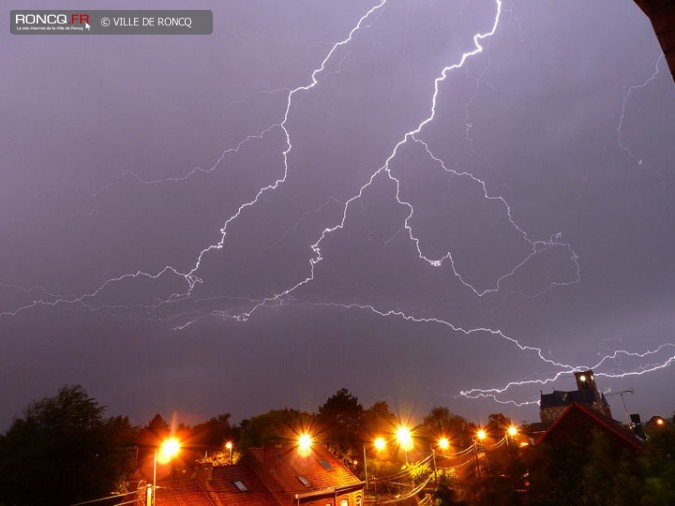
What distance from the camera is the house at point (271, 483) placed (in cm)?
2009

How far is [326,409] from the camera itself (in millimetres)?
62719

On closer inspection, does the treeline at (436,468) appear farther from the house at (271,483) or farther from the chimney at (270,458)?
the chimney at (270,458)

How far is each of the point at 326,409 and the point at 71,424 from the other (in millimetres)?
43679

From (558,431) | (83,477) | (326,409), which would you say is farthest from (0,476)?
(326,409)

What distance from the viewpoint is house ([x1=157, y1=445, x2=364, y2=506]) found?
20094 millimetres

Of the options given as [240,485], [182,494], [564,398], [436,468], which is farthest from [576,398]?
[182,494]

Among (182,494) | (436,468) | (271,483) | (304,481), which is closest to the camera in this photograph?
(182,494)

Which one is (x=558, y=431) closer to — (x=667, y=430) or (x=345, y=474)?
(x=667, y=430)

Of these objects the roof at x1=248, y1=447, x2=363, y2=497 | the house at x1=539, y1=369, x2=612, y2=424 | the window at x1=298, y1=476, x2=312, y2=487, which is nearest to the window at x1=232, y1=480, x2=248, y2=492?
the roof at x1=248, y1=447, x2=363, y2=497

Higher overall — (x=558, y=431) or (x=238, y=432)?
(x=238, y=432)

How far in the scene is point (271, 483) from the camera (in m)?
23.5

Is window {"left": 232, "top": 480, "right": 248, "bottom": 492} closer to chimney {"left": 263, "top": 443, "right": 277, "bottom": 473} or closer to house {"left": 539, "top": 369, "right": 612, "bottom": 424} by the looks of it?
chimney {"left": 263, "top": 443, "right": 277, "bottom": 473}

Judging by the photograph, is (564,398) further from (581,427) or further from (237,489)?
(237,489)

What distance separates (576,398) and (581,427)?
303 ft
